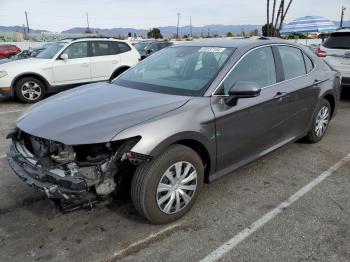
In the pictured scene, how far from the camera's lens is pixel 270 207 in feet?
11.2

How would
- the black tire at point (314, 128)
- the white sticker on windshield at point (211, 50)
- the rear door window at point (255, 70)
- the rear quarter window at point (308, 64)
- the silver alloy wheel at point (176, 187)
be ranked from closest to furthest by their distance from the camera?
1. the silver alloy wheel at point (176, 187)
2. the rear door window at point (255, 70)
3. the white sticker on windshield at point (211, 50)
4. the rear quarter window at point (308, 64)
5. the black tire at point (314, 128)

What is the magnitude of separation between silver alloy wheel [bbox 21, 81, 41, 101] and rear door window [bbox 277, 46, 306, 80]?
664 centimetres

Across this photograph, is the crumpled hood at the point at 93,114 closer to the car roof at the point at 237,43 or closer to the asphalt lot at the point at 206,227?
the asphalt lot at the point at 206,227

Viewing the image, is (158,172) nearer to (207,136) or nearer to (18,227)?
(207,136)

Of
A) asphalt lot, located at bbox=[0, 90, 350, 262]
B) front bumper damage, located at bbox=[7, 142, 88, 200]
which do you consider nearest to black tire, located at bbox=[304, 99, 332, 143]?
asphalt lot, located at bbox=[0, 90, 350, 262]

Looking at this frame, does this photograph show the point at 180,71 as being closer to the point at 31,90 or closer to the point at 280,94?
the point at 280,94

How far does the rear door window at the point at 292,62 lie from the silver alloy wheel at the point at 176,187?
1.91 metres

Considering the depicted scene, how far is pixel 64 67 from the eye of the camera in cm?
905

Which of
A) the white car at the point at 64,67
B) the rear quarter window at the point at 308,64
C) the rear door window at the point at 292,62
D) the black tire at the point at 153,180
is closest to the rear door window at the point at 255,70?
the rear door window at the point at 292,62

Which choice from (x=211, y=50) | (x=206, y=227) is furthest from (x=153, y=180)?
(x=211, y=50)

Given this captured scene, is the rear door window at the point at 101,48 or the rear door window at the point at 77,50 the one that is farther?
the rear door window at the point at 101,48

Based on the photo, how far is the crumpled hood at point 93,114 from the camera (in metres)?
2.73

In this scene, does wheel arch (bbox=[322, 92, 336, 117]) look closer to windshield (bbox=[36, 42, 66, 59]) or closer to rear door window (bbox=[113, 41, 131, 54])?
rear door window (bbox=[113, 41, 131, 54])

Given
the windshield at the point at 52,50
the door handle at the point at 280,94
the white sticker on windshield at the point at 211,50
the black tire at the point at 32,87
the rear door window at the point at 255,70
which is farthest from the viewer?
the windshield at the point at 52,50
